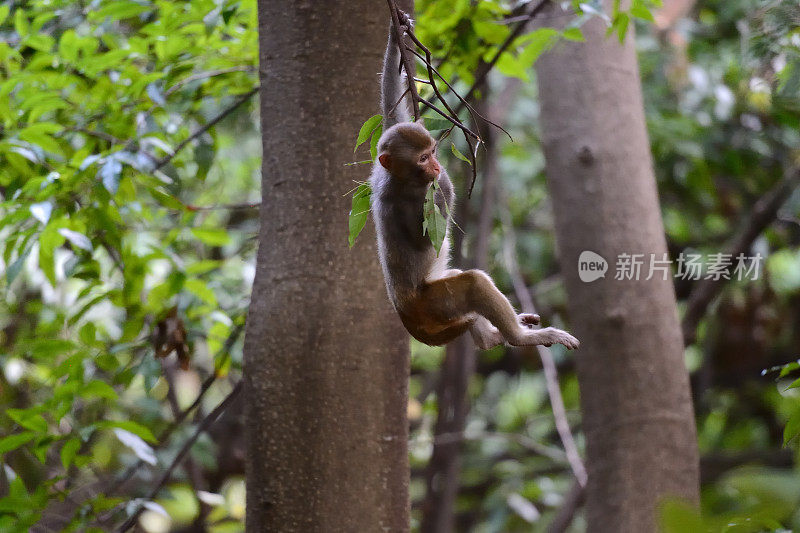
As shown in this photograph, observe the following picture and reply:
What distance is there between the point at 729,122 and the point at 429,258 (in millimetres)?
3962

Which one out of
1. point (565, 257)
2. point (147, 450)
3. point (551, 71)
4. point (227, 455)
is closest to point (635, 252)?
point (565, 257)

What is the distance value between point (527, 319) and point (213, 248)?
4.03m

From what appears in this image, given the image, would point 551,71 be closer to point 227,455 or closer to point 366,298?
point 366,298

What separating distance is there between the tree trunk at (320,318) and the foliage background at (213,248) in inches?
21.5

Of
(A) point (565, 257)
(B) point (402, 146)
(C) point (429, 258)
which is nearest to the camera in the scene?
(B) point (402, 146)

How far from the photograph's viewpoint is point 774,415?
6.48 m

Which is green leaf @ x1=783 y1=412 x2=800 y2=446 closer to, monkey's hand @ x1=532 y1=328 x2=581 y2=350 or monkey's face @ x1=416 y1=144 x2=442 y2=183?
monkey's hand @ x1=532 y1=328 x2=581 y2=350

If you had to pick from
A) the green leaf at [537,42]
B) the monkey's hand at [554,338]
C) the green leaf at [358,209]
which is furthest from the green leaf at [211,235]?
the green leaf at [358,209]

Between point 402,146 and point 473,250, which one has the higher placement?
point 402,146

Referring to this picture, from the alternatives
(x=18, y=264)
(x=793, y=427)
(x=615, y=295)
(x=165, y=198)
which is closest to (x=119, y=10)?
(x=165, y=198)

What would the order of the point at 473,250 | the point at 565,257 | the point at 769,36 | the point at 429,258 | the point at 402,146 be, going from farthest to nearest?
the point at 473,250
the point at 565,257
the point at 769,36
the point at 429,258
the point at 402,146

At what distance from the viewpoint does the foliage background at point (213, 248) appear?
293 cm

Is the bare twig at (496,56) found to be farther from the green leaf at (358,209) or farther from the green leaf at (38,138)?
the green leaf at (38,138)

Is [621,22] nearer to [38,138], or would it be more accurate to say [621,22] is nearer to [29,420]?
[38,138]
